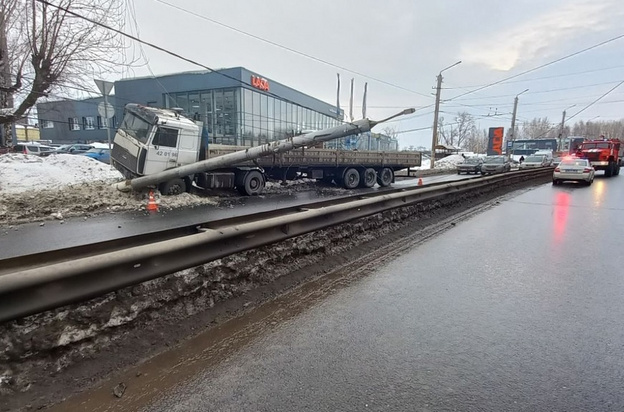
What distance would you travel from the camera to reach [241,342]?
3.04 meters

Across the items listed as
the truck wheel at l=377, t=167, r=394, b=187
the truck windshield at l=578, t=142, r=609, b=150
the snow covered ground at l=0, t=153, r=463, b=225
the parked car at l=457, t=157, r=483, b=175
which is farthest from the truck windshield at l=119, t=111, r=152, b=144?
the truck windshield at l=578, t=142, r=609, b=150

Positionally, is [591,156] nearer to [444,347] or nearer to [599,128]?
[444,347]

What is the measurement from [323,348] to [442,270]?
2705mm

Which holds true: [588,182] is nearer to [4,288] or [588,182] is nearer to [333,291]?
[333,291]

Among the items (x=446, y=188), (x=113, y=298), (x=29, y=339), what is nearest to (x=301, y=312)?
(x=113, y=298)

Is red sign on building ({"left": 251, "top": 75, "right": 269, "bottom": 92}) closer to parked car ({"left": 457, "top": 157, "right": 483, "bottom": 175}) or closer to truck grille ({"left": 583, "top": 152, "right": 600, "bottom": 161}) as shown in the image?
parked car ({"left": 457, "top": 157, "right": 483, "bottom": 175})

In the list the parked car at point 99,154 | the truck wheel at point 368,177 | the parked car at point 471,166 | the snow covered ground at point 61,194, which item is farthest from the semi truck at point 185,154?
the parked car at point 471,166

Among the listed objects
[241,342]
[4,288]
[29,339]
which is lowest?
[241,342]

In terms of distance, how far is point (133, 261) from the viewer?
2.78 meters

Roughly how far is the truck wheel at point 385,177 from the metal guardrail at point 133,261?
15.2 metres

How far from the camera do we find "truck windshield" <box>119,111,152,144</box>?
38.8ft

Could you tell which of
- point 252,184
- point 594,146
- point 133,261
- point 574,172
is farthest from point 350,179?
point 594,146

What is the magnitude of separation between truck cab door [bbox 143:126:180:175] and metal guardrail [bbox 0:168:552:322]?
8465 millimetres

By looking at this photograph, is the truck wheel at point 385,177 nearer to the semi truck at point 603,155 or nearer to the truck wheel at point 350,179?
the truck wheel at point 350,179
